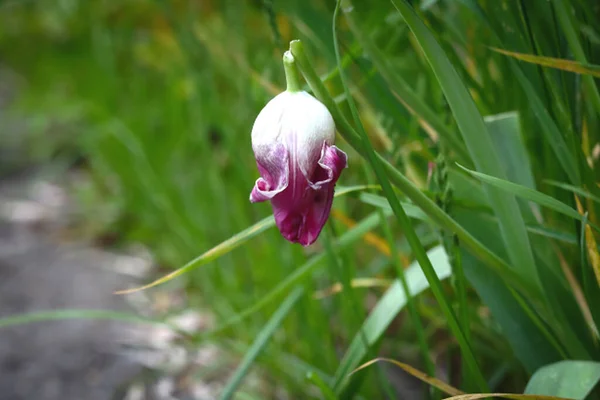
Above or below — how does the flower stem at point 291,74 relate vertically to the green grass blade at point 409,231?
above

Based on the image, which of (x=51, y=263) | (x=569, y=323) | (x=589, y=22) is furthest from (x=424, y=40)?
(x=51, y=263)

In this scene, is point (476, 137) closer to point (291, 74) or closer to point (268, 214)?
point (291, 74)

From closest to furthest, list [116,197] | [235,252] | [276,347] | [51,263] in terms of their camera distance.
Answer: [276,347] → [235,252] → [51,263] → [116,197]

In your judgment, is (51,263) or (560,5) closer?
(560,5)

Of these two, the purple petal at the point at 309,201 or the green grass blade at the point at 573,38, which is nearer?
the purple petal at the point at 309,201

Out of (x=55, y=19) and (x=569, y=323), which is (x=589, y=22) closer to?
(x=569, y=323)

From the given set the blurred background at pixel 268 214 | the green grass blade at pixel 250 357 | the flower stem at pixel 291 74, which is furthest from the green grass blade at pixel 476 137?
the green grass blade at pixel 250 357

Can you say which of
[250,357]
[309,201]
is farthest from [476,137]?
[250,357]

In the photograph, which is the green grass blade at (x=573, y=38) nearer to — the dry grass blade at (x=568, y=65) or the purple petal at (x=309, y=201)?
the dry grass blade at (x=568, y=65)
